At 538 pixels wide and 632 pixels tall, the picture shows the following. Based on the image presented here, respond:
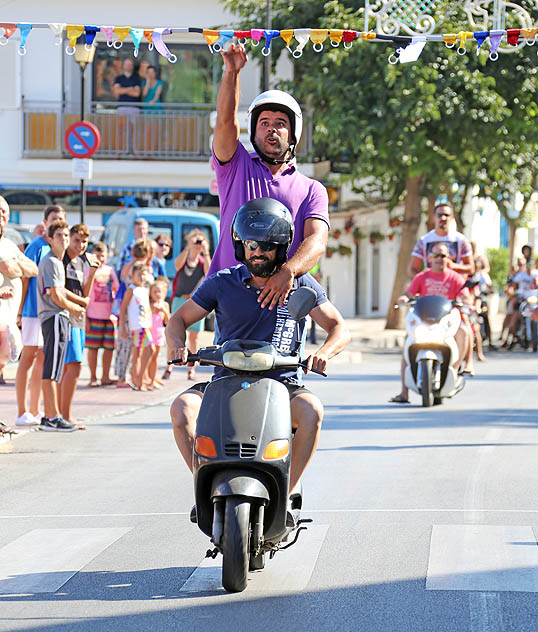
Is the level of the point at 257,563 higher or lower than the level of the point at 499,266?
higher

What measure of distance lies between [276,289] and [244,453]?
79 centimetres

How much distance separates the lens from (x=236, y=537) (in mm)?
5613

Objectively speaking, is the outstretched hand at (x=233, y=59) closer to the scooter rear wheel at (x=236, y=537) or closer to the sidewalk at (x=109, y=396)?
the scooter rear wheel at (x=236, y=537)

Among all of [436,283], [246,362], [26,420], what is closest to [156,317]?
[436,283]

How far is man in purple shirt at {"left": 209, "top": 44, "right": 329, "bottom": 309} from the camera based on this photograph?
21.6 ft

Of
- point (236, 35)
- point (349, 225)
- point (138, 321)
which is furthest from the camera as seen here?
point (349, 225)

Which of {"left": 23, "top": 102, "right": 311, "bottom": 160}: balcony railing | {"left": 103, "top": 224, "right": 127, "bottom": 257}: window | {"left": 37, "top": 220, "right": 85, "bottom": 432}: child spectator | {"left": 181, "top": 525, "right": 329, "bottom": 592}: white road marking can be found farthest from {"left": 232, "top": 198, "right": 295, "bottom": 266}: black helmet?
{"left": 23, "top": 102, "right": 311, "bottom": 160}: balcony railing

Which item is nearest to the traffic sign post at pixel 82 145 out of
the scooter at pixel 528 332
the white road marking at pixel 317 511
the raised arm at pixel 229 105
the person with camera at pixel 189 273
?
the person with camera at pixel 189 273

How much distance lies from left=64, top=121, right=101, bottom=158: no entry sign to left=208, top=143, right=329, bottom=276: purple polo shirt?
562 inches

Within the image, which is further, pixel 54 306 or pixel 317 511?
pixel 54 306

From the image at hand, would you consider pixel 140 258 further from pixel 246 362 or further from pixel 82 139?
pixel 246 362

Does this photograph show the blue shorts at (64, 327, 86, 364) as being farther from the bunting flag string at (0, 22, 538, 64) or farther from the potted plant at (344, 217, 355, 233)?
the potted plant at (344, 217, 355, 233)

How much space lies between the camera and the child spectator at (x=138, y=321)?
51.5 ft

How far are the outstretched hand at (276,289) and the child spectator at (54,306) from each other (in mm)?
5528
